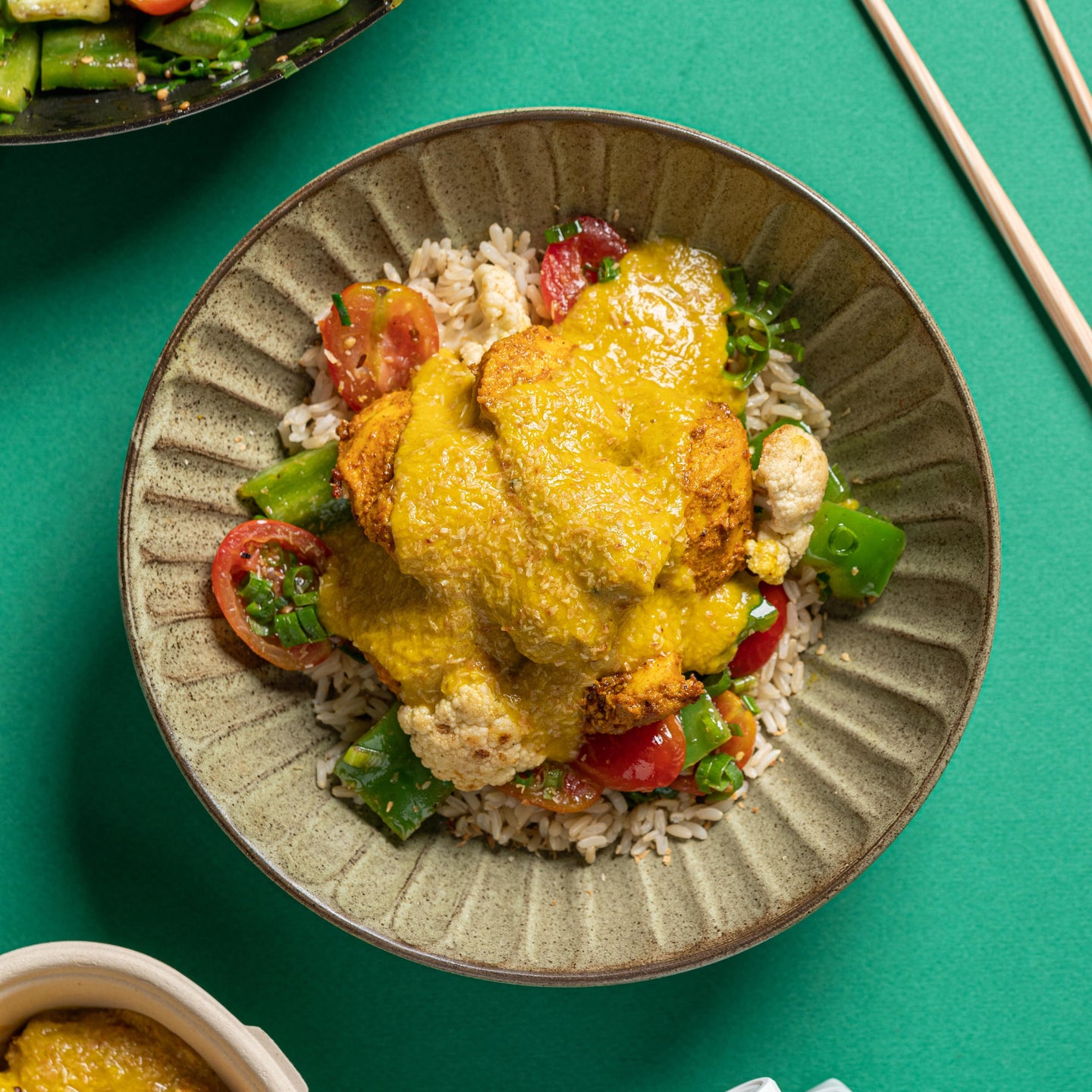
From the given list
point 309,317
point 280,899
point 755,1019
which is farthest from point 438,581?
point 755,1019

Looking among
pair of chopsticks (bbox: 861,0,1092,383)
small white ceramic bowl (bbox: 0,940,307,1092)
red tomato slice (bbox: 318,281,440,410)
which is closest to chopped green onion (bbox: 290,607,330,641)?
red tomato slice (bbox: 318,281,440,410)

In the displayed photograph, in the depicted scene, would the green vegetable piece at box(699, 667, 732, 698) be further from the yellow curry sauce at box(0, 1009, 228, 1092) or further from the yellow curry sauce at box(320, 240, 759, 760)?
the yellow curry sauce at box(0, 1009, 228, 1092)

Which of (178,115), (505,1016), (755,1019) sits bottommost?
(505,1016)

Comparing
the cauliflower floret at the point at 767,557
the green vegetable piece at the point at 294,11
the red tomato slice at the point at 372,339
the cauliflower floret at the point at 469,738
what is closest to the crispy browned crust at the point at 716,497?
the cauliflower floret at the point at 767,557

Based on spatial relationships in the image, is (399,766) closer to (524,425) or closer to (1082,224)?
(524,425)

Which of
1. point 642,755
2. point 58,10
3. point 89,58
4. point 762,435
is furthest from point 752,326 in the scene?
point 58,10

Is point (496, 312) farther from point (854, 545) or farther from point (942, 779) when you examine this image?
point (942, 779)
